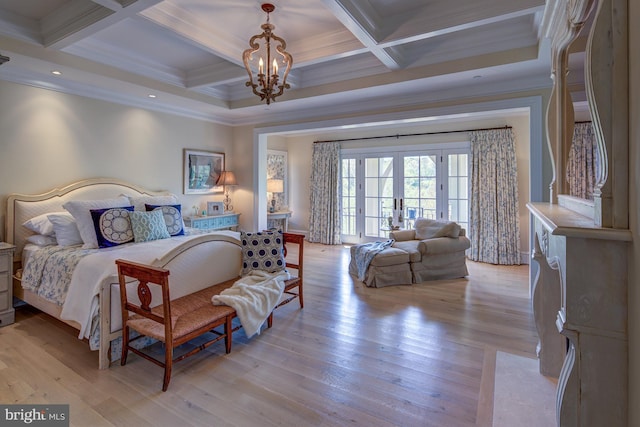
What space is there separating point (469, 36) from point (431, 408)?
136 inches

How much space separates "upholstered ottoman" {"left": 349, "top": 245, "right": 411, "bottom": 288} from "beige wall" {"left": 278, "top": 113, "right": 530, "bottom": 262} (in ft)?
7.98

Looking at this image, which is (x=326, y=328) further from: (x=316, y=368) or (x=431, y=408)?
(x=431, y=408)

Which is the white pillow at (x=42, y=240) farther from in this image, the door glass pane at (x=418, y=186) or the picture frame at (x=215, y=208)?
the door glass pane at (x=418, y=186)

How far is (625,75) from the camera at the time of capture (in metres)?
1.18

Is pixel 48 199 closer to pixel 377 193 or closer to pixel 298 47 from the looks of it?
pixel 298 47

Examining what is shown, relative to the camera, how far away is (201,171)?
5676mm

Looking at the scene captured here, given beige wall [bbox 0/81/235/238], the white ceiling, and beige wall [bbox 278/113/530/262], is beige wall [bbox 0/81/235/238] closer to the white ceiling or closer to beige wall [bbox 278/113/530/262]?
the white ceiling

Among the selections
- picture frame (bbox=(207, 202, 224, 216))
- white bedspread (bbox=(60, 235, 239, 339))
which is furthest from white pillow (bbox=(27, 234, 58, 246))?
picture frame (bbox=(207, 202, 224, 216))

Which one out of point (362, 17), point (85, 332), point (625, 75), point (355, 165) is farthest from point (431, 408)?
point (355, 165)

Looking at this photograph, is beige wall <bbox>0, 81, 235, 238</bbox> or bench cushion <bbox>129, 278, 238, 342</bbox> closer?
bench cushion <bbox>129, 278, 238, 342</bbox>

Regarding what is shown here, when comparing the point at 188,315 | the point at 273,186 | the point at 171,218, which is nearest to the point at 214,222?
the point at 171,218

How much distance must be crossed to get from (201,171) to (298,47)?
2.89 m

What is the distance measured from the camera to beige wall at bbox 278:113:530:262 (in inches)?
219

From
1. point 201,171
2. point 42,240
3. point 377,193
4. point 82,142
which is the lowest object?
point 42,240
